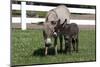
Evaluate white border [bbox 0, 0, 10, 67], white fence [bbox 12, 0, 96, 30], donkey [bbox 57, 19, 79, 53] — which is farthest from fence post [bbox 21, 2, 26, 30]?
donkey [bbox 57, 19, 79, 53]

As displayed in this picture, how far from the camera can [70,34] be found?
16.0 ft

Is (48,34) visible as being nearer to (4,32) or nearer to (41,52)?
(41,52)

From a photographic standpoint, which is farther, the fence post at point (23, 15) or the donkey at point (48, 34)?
the donkey at point (48, 34)

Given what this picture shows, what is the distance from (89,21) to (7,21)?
1.54 meters

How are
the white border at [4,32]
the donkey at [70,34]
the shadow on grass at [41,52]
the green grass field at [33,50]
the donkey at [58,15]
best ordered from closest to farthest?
the white border at [4,32], the green grass field at [33,50], the shadow on grass at [41,52], the donkey at [58,15], the donkey at [70,34]

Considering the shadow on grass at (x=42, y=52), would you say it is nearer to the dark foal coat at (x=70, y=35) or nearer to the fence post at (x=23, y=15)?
the dark foal coat at (x=70, y=35)

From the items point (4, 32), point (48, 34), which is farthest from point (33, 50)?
point (4, 32)

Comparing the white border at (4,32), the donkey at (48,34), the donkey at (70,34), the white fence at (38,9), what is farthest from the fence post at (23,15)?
the donkey at (70,34)

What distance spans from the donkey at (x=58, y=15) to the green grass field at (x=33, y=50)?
0.27 meters

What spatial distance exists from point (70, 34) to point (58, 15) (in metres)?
0.41

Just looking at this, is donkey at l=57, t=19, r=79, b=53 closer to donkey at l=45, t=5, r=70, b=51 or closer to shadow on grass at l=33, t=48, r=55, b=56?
donkey at l=45, t=5, r=70, b=51

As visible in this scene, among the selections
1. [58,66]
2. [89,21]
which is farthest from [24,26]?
[89,21]

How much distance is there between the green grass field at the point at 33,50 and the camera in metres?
4.34

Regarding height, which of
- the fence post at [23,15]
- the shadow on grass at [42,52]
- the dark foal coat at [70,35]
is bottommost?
the shadow on grass at [42,52]
